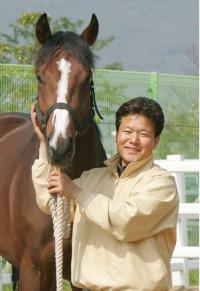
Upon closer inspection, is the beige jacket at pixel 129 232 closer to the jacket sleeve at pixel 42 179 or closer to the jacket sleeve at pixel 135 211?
the jacket sleeve at pixel 135 211

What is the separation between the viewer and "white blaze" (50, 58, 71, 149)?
333cm

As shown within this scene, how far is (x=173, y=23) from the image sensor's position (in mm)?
15211

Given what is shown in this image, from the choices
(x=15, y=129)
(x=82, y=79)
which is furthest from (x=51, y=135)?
(x=15, y=129)

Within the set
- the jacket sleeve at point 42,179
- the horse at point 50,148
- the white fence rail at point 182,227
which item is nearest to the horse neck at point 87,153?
→ the horse at point 50,148

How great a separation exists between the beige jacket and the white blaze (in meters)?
0.32

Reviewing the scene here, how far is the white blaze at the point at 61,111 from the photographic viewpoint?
3334 mm

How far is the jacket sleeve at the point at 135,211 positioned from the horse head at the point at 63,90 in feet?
1.19

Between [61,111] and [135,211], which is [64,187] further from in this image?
[61,111]

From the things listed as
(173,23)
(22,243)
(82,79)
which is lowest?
(22,243)

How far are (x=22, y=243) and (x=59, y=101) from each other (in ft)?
4.00

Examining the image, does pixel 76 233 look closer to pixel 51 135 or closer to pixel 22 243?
pixel 51 135

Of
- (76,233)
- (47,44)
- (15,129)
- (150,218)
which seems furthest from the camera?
(15,129)

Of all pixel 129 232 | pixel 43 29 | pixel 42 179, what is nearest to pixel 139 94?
pixel 43 29

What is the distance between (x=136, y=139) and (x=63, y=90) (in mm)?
619
